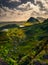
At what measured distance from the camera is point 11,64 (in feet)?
562

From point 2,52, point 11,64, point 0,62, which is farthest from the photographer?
point 2,52

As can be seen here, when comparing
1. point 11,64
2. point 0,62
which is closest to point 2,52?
point 11,64

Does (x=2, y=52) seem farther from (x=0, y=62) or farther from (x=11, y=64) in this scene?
(x=0, y=62)

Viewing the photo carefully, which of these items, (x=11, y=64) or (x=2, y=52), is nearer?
(x=11, y=64)

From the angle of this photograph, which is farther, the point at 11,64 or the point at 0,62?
the point at 11,64

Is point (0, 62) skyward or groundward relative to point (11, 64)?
skyward

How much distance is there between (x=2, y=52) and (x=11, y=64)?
22.5m

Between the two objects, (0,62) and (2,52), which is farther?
(2,52)

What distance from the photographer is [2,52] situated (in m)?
191

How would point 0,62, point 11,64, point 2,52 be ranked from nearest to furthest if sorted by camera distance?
point 0,62 → point 11,64 → point 2,52

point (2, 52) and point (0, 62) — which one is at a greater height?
point (0, 62)

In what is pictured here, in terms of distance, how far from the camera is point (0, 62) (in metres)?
129

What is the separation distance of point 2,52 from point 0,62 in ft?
204
